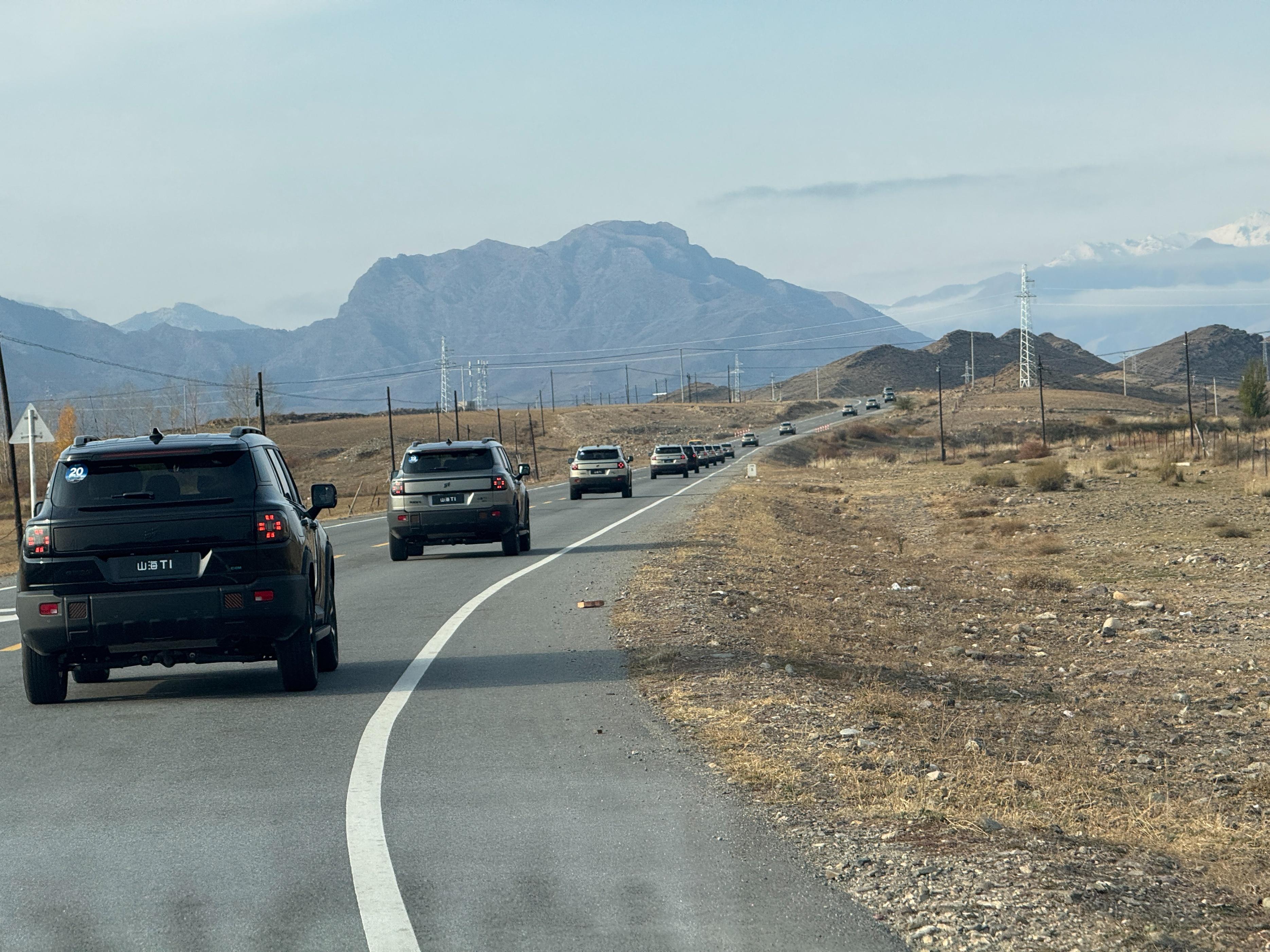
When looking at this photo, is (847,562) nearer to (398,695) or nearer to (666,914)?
(398,695)

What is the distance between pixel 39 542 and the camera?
9.30 meters

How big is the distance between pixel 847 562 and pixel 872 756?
1543cm

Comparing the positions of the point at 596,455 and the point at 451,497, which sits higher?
the point at 596,455

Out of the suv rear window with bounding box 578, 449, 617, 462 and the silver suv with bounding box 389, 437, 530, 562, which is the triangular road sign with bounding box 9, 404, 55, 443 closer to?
the silver suv with bounding box 389, 437, 530, 562

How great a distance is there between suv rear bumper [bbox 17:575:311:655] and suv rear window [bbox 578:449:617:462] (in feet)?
118

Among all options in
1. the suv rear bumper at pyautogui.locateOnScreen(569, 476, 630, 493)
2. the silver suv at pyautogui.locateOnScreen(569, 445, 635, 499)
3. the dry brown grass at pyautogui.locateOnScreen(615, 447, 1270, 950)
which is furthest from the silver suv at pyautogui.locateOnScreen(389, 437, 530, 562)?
the suv rear bumper at pyautogui.locateOnScreen(569, 476, 630, 493)

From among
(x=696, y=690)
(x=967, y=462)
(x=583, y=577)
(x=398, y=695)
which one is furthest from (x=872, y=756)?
(x=967, y=462)

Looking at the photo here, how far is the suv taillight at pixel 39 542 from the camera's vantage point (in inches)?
365

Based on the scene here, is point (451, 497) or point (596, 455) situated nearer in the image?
point (451, 497)

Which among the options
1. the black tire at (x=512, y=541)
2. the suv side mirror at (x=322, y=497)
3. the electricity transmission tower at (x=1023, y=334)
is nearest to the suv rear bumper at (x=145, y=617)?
the suv side mirror at (x=322, y=497)

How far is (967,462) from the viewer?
266 feet

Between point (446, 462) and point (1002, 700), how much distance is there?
1331 cm

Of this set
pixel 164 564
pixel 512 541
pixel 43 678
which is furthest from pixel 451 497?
pixel 164 564

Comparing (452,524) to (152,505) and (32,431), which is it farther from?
(32,431)
